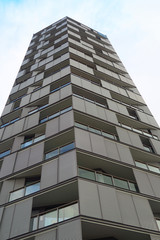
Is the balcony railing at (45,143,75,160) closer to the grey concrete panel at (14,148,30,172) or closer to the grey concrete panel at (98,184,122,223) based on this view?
the grey concrete panel at (14,148,30,172)

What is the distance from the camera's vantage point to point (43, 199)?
34.9 ft

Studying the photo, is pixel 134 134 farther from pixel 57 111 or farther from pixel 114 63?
pixel 114 63

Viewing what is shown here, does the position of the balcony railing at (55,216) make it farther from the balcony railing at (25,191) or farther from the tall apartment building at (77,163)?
the balcony railing at (25,191)

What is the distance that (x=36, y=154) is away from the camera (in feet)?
43.4

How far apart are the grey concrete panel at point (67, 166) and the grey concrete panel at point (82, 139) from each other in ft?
2.87

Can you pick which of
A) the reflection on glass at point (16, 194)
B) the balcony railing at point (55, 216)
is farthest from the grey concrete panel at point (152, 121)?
the reflection on glass at point (16, 194)

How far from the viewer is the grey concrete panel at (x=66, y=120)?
1398 centimetres

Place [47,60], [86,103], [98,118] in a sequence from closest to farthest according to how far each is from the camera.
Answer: [98,118], [86,103], [47,60]

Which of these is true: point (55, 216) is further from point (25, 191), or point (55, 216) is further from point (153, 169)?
point (153, 169)

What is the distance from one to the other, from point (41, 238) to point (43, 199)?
2205 millimetres

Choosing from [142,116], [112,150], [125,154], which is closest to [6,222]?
[112,150]

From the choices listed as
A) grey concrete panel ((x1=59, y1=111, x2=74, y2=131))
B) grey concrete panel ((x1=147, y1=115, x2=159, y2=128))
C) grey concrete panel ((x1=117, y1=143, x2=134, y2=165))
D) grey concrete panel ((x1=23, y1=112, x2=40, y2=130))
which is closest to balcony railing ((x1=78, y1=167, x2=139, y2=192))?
grey concrete panel ((x1=117, y1=143, x2=134, y2=165))

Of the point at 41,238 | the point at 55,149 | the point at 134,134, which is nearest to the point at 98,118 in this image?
the point at 134,134

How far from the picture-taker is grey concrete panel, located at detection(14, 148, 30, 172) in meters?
13.0
